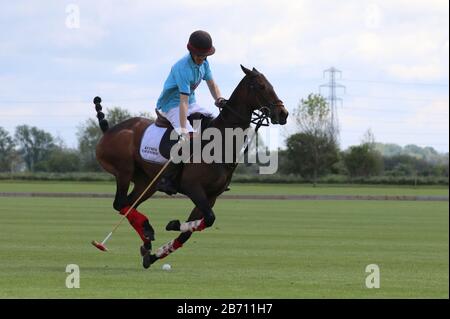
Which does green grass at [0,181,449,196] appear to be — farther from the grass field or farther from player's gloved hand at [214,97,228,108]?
player's gloved hand at [214,97,228,108]

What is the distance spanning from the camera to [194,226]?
1544cm

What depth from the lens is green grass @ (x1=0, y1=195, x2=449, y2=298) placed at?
532 inches

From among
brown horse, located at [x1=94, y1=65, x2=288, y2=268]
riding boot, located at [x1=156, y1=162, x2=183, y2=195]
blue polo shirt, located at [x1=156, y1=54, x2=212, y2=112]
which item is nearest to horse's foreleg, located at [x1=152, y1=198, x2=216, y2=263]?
brown horse, located at [x1=94, y1=65, x2=288, y2=268]

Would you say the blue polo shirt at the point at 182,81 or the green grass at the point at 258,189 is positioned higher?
the blue polo shirt at the point at 182,81

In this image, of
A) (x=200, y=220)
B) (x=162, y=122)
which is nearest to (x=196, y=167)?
(x=200, y=220)

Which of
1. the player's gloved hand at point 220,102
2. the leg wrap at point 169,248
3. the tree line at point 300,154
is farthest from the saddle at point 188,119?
the tree line at point 300,154

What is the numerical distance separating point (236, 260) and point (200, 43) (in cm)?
439

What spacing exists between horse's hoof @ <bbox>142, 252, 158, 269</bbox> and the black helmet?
322 centimetres

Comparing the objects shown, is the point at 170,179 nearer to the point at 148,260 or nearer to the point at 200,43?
the point at 148,260

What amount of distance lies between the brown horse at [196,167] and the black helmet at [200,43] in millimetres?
669

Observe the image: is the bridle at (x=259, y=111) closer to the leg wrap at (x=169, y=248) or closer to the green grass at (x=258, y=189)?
the leg wrap at (x=169, y=248)

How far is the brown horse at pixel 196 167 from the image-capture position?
15281mm

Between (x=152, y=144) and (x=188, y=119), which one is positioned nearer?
(x=188, y=119)
